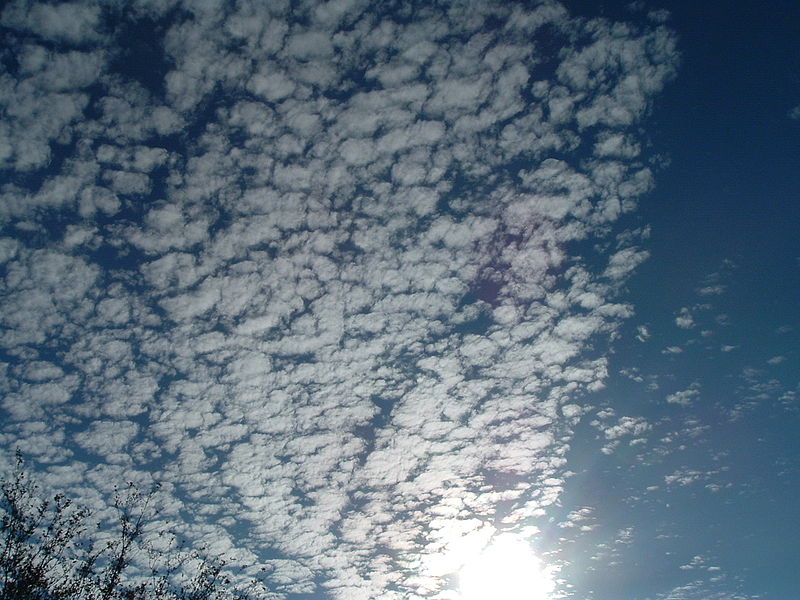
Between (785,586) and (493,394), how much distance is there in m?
24.2

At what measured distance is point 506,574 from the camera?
1997 cm

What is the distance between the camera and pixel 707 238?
9.00 meters

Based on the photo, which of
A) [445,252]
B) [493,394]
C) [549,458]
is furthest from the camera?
[549,458]

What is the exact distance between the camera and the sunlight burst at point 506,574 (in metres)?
18.3

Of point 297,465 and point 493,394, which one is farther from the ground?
point 493,394

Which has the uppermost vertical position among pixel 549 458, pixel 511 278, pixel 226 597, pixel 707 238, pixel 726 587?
pixel 707 238

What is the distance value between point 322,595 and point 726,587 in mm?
21519

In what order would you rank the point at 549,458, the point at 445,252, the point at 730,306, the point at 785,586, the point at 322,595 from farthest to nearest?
the point at 785,586 → the point at 322,595 → the point at 549,458 → the point at 730,306 → the point at 445,252

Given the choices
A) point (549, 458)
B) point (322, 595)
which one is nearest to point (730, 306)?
point (549, 458)

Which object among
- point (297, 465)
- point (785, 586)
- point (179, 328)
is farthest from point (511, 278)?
point (785, 586)

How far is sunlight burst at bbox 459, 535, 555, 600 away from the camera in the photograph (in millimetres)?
18266

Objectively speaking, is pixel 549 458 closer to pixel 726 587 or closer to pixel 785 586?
pixel 726 587

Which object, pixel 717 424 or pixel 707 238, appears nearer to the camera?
pixel 707 238

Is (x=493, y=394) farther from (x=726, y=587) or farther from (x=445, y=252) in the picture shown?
(x=726, y=587)
